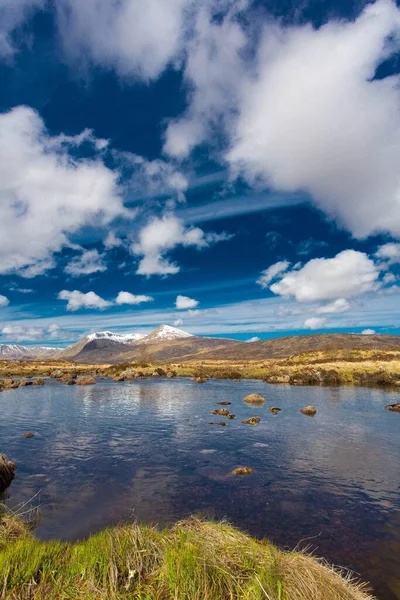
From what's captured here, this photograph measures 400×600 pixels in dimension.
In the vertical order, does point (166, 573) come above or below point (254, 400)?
above

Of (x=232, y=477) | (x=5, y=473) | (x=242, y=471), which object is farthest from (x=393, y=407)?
(x=5, y=473)

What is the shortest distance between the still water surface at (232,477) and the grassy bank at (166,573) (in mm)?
5709

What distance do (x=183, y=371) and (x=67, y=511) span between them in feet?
334

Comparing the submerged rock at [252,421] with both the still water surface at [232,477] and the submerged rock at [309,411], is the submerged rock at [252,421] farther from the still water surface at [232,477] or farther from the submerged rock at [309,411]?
the submerged rock at [309,411]

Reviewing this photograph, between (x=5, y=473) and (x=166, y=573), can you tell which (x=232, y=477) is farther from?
(x=166, y=573)

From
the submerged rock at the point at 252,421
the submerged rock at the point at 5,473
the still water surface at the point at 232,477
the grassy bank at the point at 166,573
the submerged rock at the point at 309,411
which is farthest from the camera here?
the submerged rock at the point at 309,411

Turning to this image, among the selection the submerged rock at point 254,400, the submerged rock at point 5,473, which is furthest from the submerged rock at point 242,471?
the submerged rock at point 254,400

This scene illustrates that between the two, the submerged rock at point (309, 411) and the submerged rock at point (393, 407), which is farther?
the submerged rock at point (393, 407)

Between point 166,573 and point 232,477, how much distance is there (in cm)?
1533

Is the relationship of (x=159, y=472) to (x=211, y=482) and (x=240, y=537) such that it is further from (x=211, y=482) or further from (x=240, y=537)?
(x=240, y=537)

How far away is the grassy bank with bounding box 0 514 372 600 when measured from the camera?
7.39 meters

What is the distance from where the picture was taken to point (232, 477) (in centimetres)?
2211

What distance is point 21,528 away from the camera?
12.9 metres

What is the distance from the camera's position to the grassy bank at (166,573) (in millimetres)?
7387
